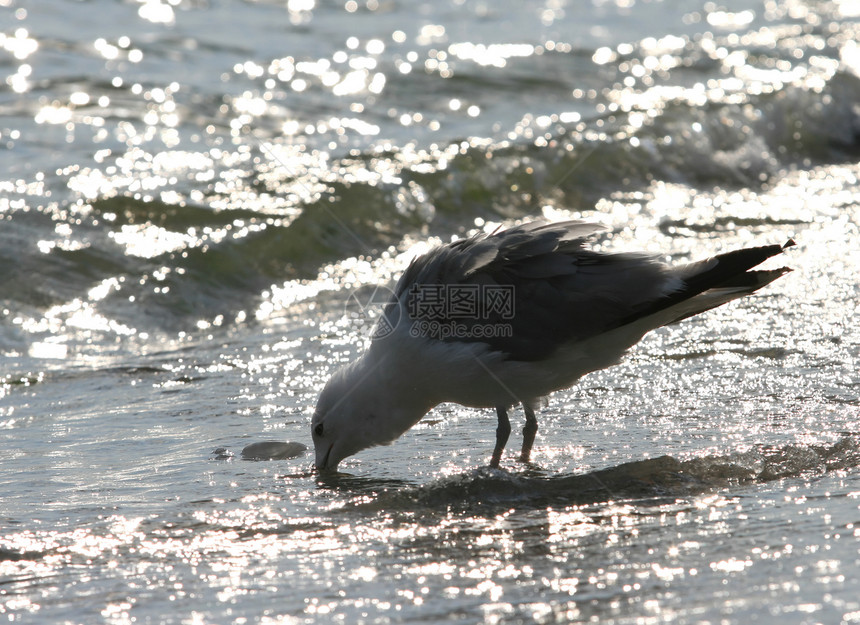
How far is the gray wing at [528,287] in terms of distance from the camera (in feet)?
14.3

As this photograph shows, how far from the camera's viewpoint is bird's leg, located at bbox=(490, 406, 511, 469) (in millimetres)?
4407

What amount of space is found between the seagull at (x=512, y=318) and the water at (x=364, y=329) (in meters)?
0.26

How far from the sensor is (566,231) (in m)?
4.46

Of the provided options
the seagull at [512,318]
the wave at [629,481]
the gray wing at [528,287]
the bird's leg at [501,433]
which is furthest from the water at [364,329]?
the gray wing at [528,287]

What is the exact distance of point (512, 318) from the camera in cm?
440

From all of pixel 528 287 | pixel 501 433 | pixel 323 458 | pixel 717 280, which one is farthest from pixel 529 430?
pixel 717 280

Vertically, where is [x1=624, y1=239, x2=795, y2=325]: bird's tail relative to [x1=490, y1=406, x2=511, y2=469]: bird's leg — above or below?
above

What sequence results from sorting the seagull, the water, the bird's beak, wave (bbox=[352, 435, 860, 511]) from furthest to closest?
1. the bird's beak
2. the seagull
3. wave (bbox=[352, 435, 860, 511])
4. the water

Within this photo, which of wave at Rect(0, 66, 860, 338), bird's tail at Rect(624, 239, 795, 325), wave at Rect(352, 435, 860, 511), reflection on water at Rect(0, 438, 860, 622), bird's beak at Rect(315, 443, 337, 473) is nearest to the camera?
reflection on water at Rect(0, 438, 860, 622)

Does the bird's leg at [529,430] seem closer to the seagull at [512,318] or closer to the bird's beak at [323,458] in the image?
the seagull at [512,318]

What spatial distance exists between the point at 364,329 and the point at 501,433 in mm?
2045

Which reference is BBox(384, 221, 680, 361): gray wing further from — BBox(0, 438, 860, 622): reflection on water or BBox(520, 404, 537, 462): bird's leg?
BBox(0, 438, 860, 622): reflection on water

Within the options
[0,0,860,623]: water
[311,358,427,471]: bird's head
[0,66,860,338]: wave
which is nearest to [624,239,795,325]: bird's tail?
[0,0,860,623]: water

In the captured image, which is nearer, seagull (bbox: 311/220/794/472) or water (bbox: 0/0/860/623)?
water (bbox: 0/0/860/623)
